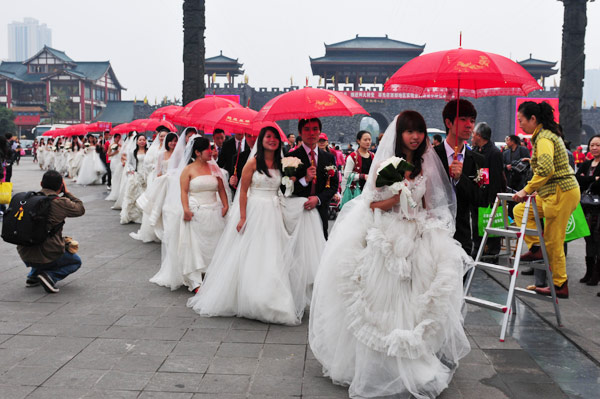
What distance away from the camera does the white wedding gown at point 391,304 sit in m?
3.21

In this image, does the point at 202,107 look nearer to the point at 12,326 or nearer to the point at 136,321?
the point at 136,321

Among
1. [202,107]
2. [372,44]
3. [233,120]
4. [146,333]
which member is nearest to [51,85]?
[372,44]

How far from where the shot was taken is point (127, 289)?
18.7ft

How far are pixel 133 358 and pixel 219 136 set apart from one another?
15.8 ft

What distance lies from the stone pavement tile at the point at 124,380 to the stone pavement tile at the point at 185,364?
0.15m

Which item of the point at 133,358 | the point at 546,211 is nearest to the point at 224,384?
the point at 133,358

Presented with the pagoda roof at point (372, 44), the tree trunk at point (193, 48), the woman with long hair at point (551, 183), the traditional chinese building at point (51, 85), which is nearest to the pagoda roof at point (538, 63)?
the pagoda roof at point (372, 44)

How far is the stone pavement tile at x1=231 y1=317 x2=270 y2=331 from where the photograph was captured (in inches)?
178

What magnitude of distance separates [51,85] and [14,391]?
2233 inches

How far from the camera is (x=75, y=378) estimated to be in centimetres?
343

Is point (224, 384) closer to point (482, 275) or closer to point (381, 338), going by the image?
point (381, 338)

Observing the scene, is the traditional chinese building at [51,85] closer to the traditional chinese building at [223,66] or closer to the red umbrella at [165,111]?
the traditional chinese building at [223,66]

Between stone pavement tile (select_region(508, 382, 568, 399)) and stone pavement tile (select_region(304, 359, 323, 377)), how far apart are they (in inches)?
45.5

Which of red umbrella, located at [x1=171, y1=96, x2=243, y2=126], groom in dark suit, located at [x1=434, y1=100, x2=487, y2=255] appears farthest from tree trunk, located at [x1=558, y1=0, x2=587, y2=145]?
groom in dark suit, located at [x1=434, y1=100, x2=487, y2=255]
